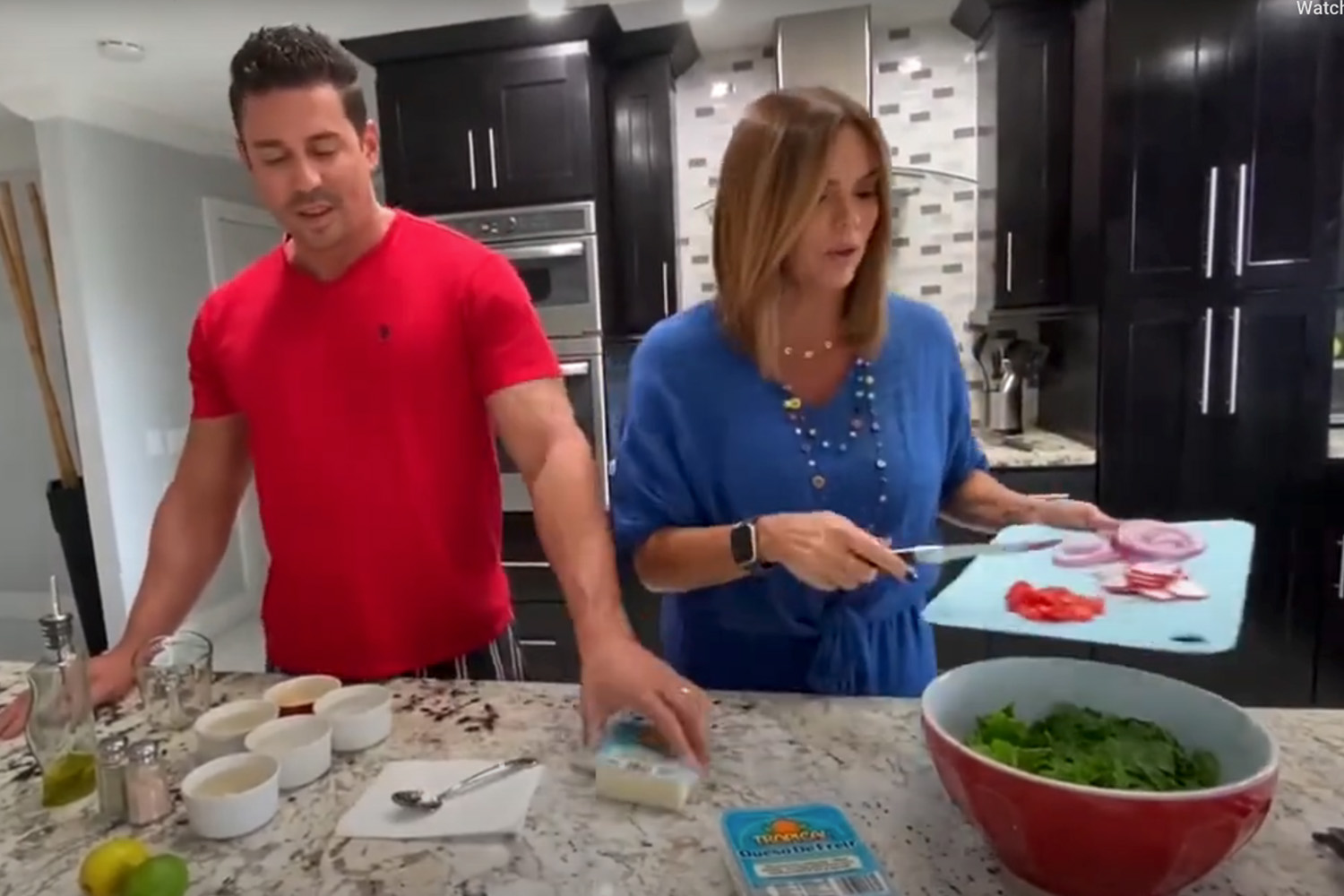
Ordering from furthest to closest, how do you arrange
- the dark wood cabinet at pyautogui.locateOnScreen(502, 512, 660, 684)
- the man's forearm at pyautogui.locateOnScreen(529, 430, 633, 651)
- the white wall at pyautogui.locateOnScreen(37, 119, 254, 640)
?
the white wall at pyautogui.locateOnScreen(37, 119, 254, 640) < the dark wood cabinet at pyautogui.locateOnScreen(502, 512, 660, 684) < the man's forearm at pyautogui.locateOnScreen(529, 430, 633, 651)

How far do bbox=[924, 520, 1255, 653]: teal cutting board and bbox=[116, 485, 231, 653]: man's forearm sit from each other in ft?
2.94

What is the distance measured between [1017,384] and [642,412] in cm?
214

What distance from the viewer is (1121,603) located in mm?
913

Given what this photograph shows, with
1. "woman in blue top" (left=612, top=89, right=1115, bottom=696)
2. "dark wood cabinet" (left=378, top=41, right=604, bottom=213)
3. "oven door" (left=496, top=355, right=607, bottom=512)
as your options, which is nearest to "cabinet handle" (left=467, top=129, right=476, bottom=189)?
"dark wood cabinet" (left=378, top=41, right=604, bottom=213)

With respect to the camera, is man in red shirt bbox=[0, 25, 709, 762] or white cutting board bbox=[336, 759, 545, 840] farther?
man in red shirt bbox=[0, 25, 709, 762]

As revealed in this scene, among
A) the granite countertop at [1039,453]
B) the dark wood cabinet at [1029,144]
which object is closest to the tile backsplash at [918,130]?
the dark wood cabinet at [1029,144]

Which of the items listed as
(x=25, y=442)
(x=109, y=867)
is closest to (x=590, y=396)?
(x=109, y=867)

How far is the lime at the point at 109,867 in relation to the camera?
613 millimetres

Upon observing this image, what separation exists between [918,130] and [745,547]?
2517mm

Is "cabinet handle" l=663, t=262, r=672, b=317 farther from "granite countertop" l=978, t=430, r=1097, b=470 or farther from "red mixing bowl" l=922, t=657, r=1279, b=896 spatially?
"red mixing bowl" l=922, t=657, r=1279, b=896

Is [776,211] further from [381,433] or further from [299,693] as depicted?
[299,693]

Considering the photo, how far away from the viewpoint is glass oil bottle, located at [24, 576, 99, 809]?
751 millimetres

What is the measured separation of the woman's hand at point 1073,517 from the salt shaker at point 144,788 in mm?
954

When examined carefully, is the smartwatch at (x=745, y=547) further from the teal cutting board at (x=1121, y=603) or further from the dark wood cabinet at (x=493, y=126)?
the dark wood cabinet at (x=493, y=126)
